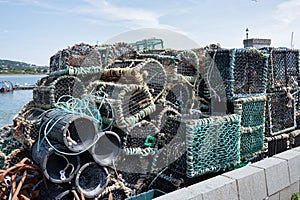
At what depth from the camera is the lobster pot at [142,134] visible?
334cm

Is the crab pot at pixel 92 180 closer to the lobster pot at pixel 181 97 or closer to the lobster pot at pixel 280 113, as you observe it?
the lobster pot at pixel 181 97

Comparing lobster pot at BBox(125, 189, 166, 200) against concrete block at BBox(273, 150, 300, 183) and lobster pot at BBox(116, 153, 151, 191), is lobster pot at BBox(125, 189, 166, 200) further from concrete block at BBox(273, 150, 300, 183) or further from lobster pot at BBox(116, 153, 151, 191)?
concrete block at BBox(273, 150, 300, 183)

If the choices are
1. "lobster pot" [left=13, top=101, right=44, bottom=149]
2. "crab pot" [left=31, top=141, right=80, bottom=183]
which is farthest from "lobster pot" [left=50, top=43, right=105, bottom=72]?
"crab pot" [left=31, top=141, right=80, bottom=183]

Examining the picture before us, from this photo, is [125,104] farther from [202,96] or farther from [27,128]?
[202,96]

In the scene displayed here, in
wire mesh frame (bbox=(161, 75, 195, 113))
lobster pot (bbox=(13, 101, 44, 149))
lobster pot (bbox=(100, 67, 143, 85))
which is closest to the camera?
lobster pot (bbox=(13, 101, 44, 149))


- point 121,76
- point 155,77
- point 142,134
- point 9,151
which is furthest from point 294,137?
point 9,151

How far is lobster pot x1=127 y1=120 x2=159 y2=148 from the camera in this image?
10.9 ft

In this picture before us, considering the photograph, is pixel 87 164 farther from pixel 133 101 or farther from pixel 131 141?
pixel 133 101

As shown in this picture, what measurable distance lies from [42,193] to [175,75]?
207 centimetres

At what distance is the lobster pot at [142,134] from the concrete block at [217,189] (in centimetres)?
98

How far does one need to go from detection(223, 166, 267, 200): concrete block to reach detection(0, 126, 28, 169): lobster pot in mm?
2415

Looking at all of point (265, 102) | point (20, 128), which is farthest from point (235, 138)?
point (20, 128)

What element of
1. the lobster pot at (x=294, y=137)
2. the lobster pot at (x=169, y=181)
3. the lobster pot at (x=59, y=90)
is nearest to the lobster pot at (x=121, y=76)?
the lobster pot at (x=59, y=90)

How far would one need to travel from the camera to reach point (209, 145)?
10.7 feet
